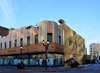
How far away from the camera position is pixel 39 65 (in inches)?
1417

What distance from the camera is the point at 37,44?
3725cm

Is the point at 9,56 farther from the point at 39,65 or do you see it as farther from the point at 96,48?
the point at 96,48

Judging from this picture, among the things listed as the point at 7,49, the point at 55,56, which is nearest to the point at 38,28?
the point at 55,56

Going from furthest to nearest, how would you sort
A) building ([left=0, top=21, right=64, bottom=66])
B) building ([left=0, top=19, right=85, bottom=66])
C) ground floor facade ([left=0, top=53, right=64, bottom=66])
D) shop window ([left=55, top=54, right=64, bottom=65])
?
shop window ([left=55, top=54, right=64, bottom=65]), building ([left=0, top=19, right=85, bottom=66]), building ([left=0, top=21, right=64, bottom=66]), ground floor facade ([left=0, top=53, right=64, bottom=66])

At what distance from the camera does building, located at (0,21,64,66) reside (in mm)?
36031

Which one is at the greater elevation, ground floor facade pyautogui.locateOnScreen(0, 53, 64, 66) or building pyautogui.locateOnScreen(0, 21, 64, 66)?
building pyautogui.locateOnScreen(0, 21, 64, 66)

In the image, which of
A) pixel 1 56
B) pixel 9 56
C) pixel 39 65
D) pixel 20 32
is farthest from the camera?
pixel 1 56

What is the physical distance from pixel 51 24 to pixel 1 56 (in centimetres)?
2627

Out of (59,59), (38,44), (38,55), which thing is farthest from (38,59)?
(59,59)

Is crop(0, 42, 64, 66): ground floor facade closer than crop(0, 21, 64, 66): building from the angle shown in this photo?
Yes

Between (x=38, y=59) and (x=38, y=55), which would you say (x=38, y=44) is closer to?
(x=38, y=55)

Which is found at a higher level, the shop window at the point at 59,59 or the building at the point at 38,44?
the building at the point at 38,44

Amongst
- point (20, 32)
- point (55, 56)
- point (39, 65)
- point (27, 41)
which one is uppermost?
point (20, 32)

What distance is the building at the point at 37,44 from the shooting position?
36031 mm
